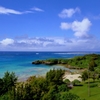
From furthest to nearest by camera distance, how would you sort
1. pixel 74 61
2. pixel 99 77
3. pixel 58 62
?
pixel 58 62 < pixel 74 61 < pixel 99 77

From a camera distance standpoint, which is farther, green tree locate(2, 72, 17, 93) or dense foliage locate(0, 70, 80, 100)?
green tree locate(2, 72, 17, 93)

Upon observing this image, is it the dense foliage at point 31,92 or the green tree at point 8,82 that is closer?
the dense foliage at point 31,92

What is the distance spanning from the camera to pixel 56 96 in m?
34.8

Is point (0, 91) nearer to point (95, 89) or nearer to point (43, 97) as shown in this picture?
point (43, 97)

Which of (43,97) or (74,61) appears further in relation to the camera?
(74,61)

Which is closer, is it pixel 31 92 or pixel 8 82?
pixel 31 92

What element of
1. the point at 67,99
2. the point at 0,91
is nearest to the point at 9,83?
the point at 0,91

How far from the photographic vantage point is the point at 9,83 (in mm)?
43406

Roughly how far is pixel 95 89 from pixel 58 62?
85382 mm

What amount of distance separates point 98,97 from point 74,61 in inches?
3297

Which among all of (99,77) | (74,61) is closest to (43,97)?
(99,77)

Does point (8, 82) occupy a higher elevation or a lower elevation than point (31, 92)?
higher

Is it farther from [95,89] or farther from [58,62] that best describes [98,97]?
[58,62]

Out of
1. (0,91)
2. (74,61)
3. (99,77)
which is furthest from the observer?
(74,61)
